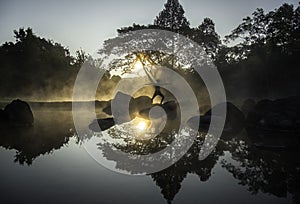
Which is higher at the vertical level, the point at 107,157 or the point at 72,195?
the point at 107,157

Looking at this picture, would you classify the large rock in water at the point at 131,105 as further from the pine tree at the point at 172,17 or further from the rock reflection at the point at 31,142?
the pine tree at the point at 172,17

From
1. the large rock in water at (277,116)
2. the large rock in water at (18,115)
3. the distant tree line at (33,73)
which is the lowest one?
the large rock in water at (18,115)

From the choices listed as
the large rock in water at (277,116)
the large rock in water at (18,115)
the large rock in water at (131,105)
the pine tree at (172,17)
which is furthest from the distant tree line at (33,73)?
the large rock in water at (277,116)

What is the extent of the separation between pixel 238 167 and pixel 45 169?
382cm

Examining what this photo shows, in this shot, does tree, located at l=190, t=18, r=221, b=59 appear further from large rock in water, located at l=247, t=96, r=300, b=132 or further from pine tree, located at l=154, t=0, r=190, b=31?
large rock in water, located at l=247, t=96, r=300, b=132

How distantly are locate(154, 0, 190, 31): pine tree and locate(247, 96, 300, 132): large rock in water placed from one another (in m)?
16.9

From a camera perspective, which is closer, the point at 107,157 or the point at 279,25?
the point at 107,157

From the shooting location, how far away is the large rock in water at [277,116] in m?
9.48

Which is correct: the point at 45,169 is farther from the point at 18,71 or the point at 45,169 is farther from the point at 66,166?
the point at 18,71

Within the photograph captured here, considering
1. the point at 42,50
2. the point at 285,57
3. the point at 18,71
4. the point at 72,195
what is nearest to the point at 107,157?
the point at 72,195

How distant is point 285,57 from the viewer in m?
22.8

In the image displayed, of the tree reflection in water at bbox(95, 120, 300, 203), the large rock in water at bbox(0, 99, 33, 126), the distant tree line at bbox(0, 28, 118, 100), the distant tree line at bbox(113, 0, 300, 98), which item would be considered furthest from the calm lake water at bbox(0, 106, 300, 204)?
the distant tree line at bbox(0, 28, 118, 100)

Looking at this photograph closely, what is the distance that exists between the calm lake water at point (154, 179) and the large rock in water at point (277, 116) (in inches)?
146

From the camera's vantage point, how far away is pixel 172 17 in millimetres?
26109
